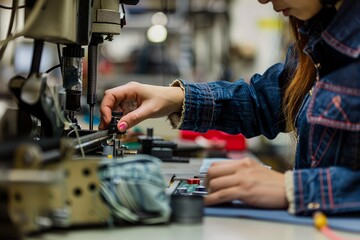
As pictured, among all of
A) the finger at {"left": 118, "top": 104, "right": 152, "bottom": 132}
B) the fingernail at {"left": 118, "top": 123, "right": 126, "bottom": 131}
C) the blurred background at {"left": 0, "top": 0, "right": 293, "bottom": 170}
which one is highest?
the blurred background at {"left": 0, "top": 0, "right": 293, "bottom": 170}

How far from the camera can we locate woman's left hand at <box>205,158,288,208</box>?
1.18 m

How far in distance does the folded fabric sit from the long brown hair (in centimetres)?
68

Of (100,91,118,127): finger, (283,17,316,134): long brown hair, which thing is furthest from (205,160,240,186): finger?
(100,91,118,127): finger

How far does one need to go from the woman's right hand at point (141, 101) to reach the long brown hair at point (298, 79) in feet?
0.99

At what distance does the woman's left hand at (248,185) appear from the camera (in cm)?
118

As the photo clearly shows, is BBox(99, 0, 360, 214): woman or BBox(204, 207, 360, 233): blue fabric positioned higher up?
BBox(99, 0, 360, 214): woman

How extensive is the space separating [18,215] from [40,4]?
376 millimetres

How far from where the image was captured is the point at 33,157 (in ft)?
2.83

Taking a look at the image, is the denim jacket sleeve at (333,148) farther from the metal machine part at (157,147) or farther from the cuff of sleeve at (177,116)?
the metal machine part at (157,147)

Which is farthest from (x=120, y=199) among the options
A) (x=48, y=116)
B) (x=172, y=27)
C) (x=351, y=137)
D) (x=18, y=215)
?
(x=172, y=27)

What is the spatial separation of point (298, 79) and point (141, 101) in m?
0.44

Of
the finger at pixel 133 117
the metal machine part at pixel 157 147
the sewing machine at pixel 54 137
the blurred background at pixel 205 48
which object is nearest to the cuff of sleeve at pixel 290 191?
the sewing machine at pixel 54 137

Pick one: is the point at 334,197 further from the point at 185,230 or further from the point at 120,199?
the point at 120,199

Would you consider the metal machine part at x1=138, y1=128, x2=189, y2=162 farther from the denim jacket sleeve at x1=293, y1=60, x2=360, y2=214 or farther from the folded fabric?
the folded fabric
